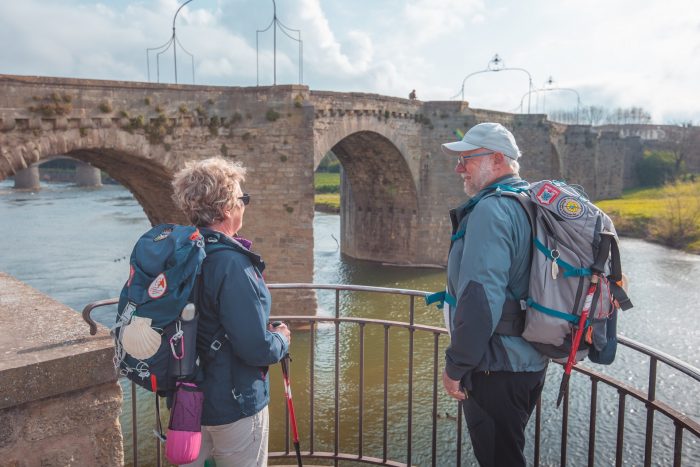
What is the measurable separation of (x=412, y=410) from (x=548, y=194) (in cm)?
432

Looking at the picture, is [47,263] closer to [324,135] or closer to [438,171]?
[324,135]

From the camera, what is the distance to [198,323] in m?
2.20

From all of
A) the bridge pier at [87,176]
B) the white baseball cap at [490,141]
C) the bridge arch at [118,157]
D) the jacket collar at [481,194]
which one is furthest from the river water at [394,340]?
the bridge pier at [87,176]

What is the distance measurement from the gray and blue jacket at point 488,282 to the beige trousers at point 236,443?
77 cm

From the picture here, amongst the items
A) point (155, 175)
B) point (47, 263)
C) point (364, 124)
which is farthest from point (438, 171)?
point (47, 263)

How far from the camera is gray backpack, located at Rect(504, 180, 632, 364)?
2.36 meters

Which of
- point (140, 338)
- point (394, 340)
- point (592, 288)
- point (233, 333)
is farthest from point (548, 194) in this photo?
point (394, 340)

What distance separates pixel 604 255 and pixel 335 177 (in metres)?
50.0

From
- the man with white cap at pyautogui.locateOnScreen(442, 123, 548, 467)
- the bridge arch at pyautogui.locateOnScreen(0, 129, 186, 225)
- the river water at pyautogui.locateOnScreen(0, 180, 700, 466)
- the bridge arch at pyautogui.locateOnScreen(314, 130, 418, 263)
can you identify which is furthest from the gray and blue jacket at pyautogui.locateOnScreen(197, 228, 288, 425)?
the bridge arch at pyautogui.locateOnScreen(314, 130, 418, 263)

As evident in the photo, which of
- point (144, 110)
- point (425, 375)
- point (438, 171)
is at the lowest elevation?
point (425, 375)

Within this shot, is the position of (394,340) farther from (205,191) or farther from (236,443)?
(205,191)

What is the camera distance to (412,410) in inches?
246

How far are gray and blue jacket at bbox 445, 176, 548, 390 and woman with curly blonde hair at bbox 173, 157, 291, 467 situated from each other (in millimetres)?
692

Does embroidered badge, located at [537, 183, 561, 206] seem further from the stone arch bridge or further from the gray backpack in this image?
the stone arch bridge
